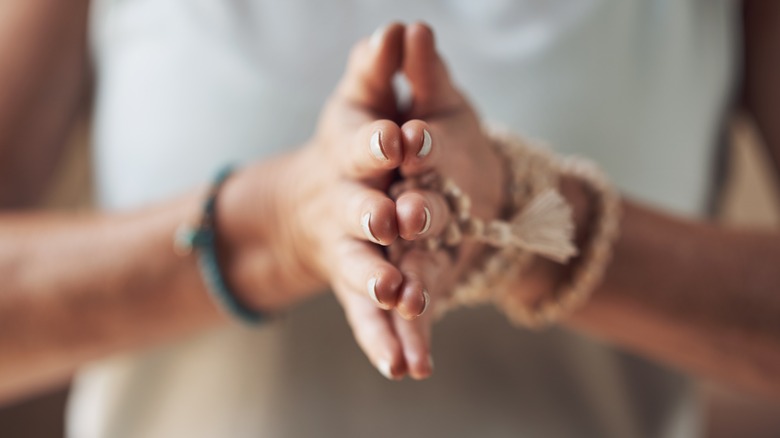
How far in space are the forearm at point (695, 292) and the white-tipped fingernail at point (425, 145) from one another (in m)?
0.22

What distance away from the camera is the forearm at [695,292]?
0.47 m

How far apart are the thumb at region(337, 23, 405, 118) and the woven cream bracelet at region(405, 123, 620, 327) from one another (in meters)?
0.07

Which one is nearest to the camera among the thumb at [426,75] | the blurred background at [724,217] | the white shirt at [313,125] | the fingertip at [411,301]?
the fingertip at [411,301]

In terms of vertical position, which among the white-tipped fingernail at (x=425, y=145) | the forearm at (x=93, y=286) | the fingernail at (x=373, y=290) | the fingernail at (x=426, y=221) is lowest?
the forearm at (x=93, y=286)

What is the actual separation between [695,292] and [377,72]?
0.85ft

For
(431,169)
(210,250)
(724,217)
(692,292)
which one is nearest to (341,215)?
(431,169)

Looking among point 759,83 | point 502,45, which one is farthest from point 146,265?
point 759,83

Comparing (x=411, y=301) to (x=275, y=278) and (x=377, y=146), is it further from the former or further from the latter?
(x=275, y=278)

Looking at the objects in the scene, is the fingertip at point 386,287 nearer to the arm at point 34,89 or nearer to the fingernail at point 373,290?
the fingernail at point 373,290

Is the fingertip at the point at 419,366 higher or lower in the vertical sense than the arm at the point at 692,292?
higher

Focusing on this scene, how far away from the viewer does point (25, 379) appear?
0.51 m

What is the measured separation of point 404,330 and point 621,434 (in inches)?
13.0

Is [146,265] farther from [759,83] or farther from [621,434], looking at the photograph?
[759,83]

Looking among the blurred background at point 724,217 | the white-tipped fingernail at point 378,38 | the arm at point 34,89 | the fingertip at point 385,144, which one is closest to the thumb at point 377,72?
the white-tipped fingernail at point 378,38
